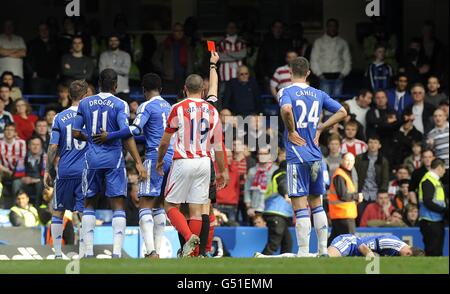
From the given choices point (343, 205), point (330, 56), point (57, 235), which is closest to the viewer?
point (57, 235)

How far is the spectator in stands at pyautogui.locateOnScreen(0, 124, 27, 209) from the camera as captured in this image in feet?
88.5

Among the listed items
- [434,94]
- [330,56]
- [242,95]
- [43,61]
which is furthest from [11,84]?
[434,94]

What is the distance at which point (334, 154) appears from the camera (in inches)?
1039

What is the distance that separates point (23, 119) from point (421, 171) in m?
7.32

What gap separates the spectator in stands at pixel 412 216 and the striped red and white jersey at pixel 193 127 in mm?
7973

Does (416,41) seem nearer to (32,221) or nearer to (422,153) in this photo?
(422,153)

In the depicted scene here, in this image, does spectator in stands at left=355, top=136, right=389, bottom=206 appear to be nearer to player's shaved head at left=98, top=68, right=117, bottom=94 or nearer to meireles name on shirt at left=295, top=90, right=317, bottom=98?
meireles name on shirt at left=295, top=90, right=317, bottom=98

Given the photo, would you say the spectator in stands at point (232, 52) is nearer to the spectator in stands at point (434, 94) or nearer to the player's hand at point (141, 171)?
the spectator in stands at point (434, 94)

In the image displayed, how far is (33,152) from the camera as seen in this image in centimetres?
2684

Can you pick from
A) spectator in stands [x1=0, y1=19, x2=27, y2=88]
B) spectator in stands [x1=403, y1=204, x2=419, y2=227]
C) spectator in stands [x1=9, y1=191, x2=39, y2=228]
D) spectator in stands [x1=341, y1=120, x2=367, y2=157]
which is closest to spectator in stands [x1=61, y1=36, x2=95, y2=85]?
spectator in stands [x1=0, y1=19, x2=27, y2=88]

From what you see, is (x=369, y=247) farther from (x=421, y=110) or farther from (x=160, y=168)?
(x=421, y=110)

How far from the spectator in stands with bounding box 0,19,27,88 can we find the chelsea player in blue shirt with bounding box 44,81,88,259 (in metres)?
8.89
